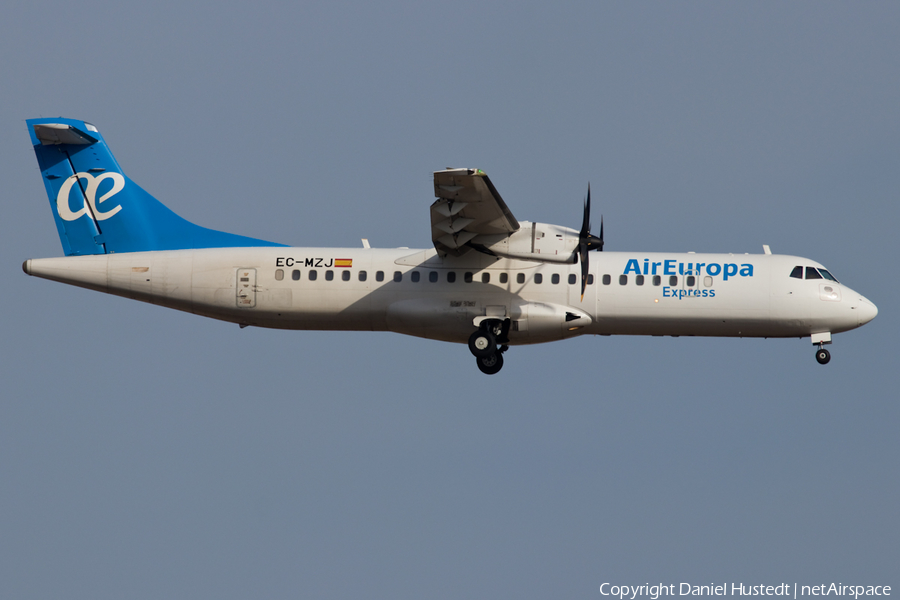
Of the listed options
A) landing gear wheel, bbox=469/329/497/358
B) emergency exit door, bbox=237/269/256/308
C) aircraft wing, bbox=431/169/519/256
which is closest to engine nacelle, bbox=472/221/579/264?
aircraft wing, bbox=431/169/519/256

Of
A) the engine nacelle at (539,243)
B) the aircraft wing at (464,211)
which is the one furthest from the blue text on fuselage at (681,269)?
the aircraft wing at (464,211)

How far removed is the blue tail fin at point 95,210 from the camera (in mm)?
26766

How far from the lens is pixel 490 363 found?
2559 cm

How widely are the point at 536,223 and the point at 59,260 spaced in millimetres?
12990

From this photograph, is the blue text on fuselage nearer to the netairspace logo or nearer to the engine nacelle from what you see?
the engine nacelle

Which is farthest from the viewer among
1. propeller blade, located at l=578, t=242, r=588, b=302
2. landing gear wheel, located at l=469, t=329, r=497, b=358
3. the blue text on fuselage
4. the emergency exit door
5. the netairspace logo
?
the netairspace logo

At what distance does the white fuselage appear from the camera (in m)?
25.5

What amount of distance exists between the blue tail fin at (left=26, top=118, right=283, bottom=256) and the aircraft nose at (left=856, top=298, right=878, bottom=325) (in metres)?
16.3

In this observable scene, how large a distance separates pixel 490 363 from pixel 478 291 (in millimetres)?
1950

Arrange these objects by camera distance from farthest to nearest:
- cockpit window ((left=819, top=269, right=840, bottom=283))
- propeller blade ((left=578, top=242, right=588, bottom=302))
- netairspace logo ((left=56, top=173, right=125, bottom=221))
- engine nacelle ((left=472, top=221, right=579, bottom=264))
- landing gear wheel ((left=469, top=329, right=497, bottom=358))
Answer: netairspace logo ((left=56, top=173, right=125, bottom=221)), cockpit window ((left=819, top=269, right=840, bottom=283)), landing gear wheel ((left=469, top=329, right=497, bottom=358)), propeller blade ((left=578, top=242, right=588, bottom=302)), engine nacelle ((left=472, top=221, right=579, bottom=264))

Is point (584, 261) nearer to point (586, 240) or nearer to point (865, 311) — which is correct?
point (586, 240)

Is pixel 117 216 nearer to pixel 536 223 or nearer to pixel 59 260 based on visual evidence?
pixel 59 260

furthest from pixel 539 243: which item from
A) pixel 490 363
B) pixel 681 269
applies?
pixel 681 269

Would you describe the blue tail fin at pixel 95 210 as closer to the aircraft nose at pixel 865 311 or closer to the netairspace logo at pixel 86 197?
the netairspace logo at pixel 86 197
